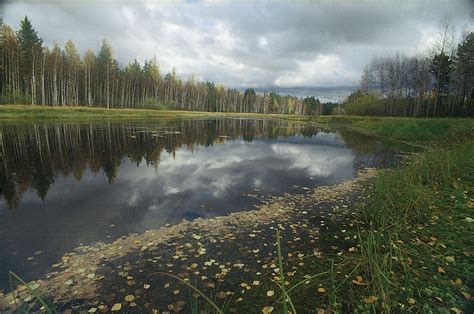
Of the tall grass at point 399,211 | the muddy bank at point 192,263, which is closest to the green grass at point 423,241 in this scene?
the tall grass at point 399,211

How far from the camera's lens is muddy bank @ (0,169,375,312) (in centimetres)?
418

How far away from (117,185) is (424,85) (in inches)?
2682

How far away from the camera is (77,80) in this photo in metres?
61.0

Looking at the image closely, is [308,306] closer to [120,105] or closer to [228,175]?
[228,175]

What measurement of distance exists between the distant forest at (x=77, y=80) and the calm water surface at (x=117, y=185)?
41.8 metres

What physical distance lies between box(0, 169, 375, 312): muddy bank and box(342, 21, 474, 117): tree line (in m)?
49.8

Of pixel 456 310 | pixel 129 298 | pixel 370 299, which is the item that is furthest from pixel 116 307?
pixel 456 310

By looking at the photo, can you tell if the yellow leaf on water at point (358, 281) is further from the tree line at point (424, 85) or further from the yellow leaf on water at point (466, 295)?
the tree line at point (424, 85)

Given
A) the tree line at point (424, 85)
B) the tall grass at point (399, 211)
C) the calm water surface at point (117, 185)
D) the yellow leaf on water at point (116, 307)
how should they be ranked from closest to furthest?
1. the tall grass at point (399, 211)
2. the yellow leaf on water at point (116, 307)
3. the calm water surface at point (117, 185)
4. the tree line at point (424, 85)

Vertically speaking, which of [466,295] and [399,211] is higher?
[399,211]

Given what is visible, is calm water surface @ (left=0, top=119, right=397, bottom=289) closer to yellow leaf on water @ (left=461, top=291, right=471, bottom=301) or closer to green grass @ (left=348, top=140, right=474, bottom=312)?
green grass @ (left=348, top=140, right=474, bottom=312)

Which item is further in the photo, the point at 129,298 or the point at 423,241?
the point at 423,241

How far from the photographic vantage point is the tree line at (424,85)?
46.1 meters

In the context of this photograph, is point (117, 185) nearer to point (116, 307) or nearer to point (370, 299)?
point (116, 307)
